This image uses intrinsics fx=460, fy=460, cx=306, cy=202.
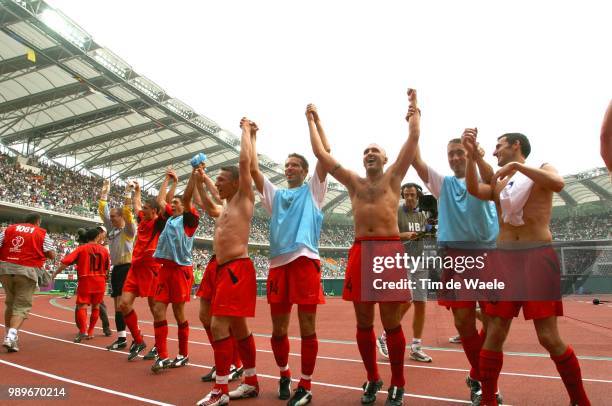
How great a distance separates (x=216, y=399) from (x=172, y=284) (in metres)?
2.06

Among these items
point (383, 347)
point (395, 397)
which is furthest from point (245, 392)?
point (383, 347)

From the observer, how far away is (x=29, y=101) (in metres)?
25.5

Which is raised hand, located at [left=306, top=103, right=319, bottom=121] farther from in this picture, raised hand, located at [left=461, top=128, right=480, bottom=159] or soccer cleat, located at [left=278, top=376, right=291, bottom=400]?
soccer cleat, located at [left=278, top=376, right=291, bottom=400]

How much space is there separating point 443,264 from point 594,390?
5.68ft

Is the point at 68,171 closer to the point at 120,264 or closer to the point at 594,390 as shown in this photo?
the point at 120,264

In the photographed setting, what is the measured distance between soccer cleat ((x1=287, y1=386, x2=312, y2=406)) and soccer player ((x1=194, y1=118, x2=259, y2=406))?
19.8 inches

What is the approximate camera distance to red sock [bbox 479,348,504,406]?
3133 mm

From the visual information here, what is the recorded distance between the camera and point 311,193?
4199 mm

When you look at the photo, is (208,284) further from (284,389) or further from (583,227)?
(583,227)

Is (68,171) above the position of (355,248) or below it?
above

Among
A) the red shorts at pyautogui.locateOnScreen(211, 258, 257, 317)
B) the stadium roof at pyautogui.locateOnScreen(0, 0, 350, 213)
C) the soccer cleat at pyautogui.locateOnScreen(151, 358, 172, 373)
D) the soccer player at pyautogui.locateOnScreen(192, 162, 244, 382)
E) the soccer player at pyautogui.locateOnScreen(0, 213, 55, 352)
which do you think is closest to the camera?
the red shorts at pyautogui.locateOnScreen(211, 258, 257, 317)

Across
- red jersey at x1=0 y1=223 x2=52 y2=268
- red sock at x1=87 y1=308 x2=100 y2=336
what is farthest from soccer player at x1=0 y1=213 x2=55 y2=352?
red sock at x1=87 y1=308 x2=100 y2=336

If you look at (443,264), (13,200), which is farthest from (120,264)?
(13,200)

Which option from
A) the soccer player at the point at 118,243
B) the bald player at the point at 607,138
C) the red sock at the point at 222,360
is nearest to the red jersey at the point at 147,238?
the soccer player at the point at 118,243
